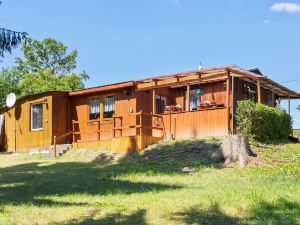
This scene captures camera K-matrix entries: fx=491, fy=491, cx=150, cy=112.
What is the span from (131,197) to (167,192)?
0.83 meters

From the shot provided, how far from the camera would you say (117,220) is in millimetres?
7582

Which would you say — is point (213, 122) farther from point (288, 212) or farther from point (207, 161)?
point (288, 212)

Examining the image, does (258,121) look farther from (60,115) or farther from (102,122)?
(60,115)

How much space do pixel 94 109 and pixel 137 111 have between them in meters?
2.82

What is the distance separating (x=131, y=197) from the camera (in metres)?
9.64

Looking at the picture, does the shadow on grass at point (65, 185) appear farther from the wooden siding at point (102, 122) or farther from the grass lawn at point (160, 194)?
the wooden siding at point (102, 122)

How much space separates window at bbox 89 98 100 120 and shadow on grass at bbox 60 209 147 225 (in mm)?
16749

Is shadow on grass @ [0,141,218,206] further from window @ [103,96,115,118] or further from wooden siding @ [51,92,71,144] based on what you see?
wooden siding @ [51,92,71,144]

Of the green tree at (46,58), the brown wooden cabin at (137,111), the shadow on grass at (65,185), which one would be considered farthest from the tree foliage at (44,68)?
the shadow on grass at (65,185)

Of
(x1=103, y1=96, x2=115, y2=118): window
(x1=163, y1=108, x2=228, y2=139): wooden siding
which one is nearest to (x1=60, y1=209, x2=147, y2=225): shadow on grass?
(x1=163, y1=108, x2=228, y2=139): wooden siding

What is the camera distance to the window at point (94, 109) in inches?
968

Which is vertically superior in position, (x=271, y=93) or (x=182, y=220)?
(x=271, y=93)

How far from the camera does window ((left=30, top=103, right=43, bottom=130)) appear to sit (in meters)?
25.3

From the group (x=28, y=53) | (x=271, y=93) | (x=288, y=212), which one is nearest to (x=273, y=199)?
(x=288, y=212)
